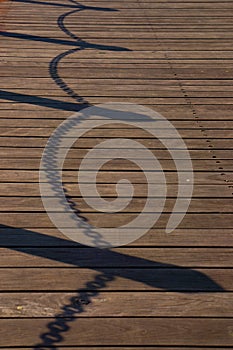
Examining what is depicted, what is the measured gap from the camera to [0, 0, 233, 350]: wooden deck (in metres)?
3.72

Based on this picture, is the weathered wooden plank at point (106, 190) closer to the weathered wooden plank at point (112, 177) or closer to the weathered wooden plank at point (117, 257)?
the weathered wooden plank at point (112, 177)

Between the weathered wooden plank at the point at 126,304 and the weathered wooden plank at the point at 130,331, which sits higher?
the weathered wooden plank at the point at 126,304

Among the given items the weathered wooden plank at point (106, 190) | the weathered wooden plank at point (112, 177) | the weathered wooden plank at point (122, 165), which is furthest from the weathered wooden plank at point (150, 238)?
the weathered wooden plank at point (122, 165)

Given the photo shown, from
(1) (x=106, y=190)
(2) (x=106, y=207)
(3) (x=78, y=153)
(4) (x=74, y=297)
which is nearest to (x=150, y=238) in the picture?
(2) (x=106, y=207)

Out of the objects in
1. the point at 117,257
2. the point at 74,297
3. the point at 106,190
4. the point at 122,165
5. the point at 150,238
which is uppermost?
the point at 122,165

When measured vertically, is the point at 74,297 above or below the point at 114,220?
below

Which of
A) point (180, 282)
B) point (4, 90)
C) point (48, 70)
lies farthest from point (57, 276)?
point (48, 70)

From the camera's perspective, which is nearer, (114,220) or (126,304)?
(126,304)

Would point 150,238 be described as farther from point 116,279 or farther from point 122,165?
point 122,165

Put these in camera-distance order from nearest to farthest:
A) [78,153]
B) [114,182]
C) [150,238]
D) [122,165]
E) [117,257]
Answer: [117,257] → [150,238] → [114,182] → [122,165] → [78,153]

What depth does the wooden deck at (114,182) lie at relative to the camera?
3.72m

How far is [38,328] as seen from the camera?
12.0 ft

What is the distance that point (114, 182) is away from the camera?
506 cm

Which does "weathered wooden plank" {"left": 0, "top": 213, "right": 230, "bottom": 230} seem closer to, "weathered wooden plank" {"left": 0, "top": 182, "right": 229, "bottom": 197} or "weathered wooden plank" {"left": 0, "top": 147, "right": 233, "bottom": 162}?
"weathered wooden plank" {"left": 0, "top": 182, "right": 229, "bottom": 197}
